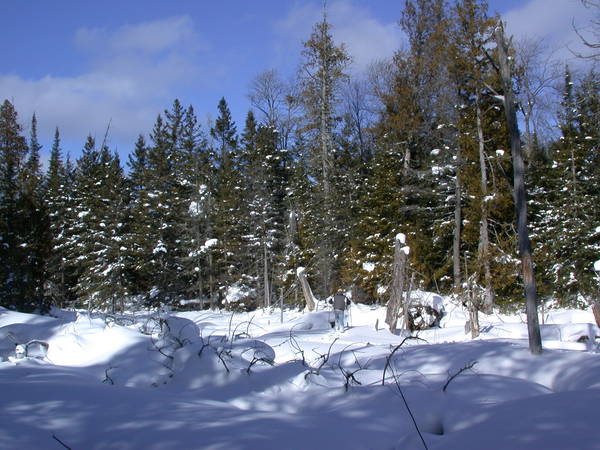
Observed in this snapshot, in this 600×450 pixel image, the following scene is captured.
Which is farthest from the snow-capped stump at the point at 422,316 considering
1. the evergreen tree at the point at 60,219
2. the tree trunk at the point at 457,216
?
the evergreen tree at the point at 60,219

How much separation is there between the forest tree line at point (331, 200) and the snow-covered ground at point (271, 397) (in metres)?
6.57

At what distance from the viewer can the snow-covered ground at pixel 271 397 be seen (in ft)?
9.70

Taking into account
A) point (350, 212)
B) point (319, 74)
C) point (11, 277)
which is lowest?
point (11, 277)

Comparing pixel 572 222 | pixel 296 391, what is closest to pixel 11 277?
pixel 296 391

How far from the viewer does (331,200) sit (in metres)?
26.9

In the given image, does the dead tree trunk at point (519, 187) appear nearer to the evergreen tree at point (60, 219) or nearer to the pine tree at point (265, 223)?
the pine tree at point (265, 223)

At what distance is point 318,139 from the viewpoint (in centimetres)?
2936

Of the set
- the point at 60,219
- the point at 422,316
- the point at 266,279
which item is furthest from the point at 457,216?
the point at 60,219

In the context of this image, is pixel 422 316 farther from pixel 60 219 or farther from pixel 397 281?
pixel 60 219

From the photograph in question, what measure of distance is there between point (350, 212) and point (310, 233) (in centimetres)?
270

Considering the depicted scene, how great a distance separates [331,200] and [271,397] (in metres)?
22.5

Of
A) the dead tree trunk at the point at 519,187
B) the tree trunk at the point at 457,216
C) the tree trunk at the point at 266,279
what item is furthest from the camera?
the tree trunk at the point at 266,279

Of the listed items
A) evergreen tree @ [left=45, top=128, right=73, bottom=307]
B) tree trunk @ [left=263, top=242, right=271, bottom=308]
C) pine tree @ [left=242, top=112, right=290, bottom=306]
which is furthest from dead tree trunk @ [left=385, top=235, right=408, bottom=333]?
evergreen tree @ [left=45, top=128, right=73, bottom=307]

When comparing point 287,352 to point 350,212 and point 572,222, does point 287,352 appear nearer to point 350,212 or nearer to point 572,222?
point 572,222
